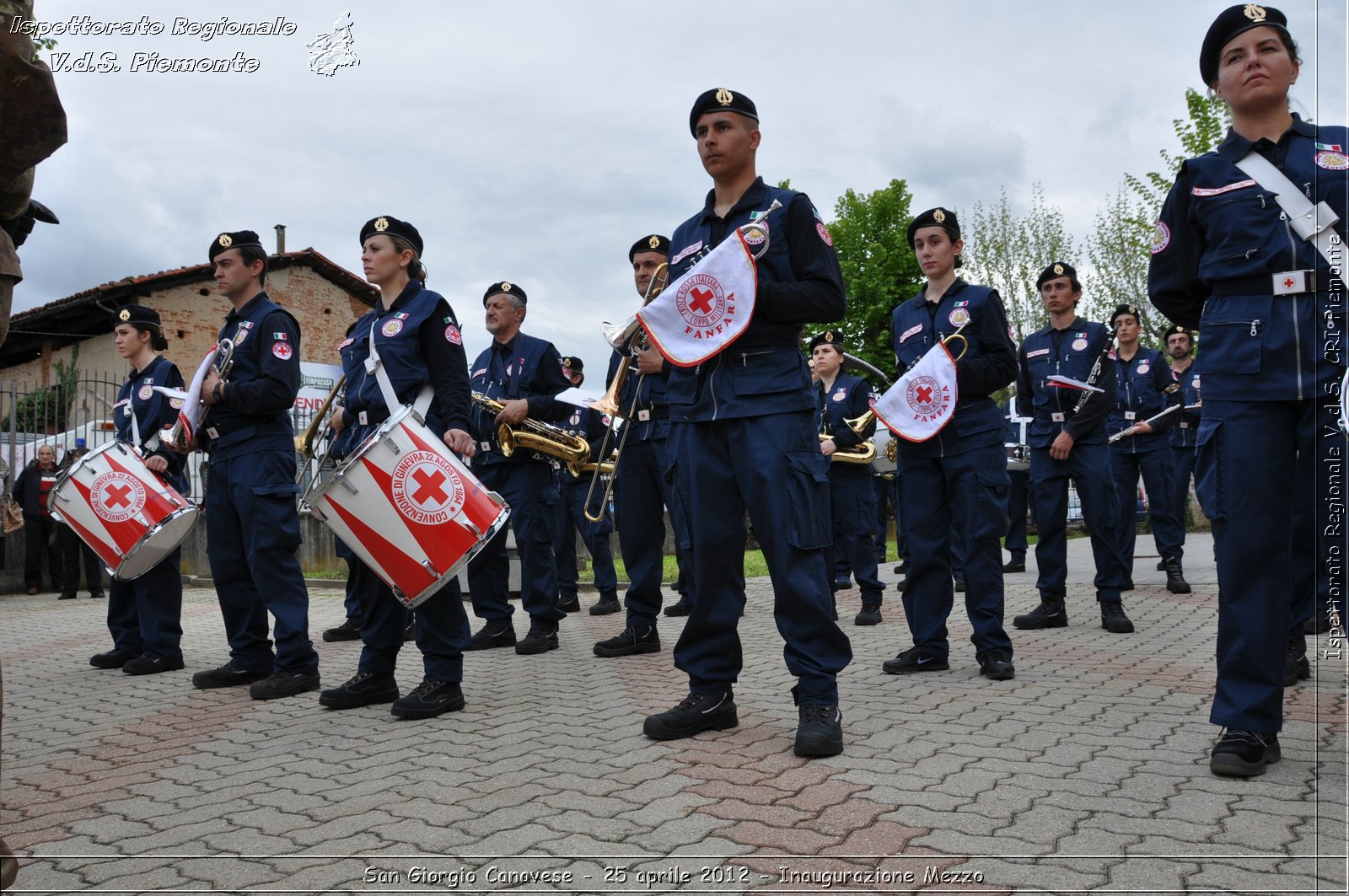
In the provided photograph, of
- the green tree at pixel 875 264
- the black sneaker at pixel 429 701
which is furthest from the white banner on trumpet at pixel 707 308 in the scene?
the green tree at pixel 875 264

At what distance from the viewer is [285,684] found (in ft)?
18.4

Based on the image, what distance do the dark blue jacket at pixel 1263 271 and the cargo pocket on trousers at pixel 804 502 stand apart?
1.44 m

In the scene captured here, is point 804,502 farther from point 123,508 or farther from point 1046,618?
point 123,508

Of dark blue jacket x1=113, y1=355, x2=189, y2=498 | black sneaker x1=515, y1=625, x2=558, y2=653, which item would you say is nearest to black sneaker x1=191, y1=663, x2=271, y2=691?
dark blue jacket x1=113, y1=355, x2=189, y2=498

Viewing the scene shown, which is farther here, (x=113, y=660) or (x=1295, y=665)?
(x=113, y=660)

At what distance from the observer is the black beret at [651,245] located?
7.07 m

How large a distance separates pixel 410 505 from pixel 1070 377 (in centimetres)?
518

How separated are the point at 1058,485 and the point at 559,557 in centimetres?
493

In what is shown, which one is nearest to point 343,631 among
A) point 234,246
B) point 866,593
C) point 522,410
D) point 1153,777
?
point 522,410

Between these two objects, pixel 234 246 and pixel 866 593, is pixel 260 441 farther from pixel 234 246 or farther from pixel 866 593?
pixel 866 593

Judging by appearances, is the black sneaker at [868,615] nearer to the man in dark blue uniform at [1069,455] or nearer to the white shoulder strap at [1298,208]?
the man in dark blue uniform at [1069,455]

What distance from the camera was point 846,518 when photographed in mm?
8938

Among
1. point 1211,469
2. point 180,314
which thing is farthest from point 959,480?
point 180,314

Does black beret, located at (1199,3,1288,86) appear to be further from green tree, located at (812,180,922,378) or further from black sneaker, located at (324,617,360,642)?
green tree, located at (812,180,922,378)
